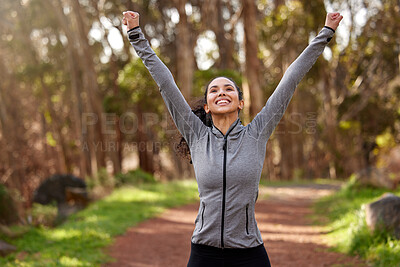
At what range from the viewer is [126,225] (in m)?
9.23

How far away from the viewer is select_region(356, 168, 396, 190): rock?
1038cm

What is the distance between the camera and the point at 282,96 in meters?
2.55

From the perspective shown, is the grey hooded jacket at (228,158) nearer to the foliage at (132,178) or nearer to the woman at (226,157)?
the woman at (226,157)

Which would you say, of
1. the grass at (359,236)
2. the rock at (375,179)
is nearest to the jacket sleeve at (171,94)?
the grass at (359,236)

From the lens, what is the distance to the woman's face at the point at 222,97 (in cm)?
256

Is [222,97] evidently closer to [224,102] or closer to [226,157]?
[224,102]

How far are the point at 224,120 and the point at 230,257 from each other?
76 cm

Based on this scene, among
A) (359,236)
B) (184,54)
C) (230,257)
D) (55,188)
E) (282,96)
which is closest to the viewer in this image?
(230,257)

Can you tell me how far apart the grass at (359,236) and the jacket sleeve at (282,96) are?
3333mm

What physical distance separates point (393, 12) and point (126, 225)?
44.9 ft

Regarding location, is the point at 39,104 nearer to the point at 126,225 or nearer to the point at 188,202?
the point at 188,202

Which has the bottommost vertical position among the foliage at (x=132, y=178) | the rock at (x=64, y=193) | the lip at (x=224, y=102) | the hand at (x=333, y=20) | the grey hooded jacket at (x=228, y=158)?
the foliage at (x=132, y=178)

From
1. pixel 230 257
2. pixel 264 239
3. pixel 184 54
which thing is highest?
pixel 184 54

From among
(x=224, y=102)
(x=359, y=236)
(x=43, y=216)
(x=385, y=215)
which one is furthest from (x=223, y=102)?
(x=43, y=216)
